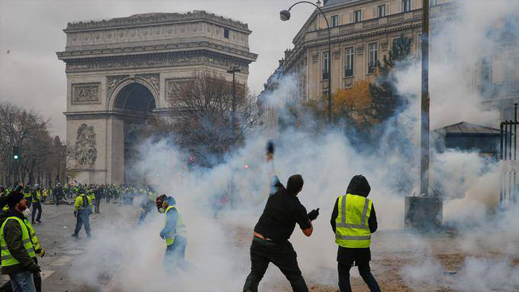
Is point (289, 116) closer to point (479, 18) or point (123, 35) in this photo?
point (479, 18)

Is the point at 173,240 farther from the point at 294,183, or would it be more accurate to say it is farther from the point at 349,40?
the point at 349,40

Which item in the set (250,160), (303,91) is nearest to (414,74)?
(250,160)

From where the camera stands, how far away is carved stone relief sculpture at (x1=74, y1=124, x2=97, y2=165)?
249ft

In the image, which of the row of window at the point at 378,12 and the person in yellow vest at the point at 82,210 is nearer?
the person in yellow vest at the point at 82,210

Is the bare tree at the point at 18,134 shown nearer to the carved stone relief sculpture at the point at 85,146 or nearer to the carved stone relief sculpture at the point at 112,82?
the carved stone relief sculpture at the point at 85,146

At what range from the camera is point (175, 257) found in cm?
1044

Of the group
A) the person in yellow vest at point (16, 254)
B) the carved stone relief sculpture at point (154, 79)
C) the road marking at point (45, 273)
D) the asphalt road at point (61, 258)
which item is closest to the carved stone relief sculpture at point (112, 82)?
the carved stone relief sculpture at point (154, 79)

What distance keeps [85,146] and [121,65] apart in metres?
10.2

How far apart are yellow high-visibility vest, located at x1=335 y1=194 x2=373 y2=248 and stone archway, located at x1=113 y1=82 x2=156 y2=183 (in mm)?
68469

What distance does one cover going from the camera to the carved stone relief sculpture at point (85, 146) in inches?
2990

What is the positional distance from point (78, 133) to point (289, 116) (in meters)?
51.3

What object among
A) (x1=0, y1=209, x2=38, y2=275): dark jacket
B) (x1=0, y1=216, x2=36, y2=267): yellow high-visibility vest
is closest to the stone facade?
(x1=0, y1=216, x2=36, y2=267): yellow high-visibility vest

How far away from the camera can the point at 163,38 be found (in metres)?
74.2

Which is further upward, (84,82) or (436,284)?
(84,82)
